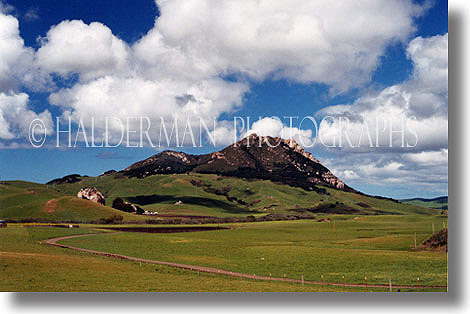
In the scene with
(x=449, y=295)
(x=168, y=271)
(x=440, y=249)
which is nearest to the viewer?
(x=449, y=295)

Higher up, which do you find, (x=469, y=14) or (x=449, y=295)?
(x=469, y=14)

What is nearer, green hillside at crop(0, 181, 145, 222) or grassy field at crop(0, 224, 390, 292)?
grassy field at crop(0, 224, 390, 292)

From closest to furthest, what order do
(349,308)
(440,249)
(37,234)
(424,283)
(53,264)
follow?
(349,308), (424,283), (53,264), (440,249), (37,234)

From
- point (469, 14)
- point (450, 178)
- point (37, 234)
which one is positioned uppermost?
point (469, 14)

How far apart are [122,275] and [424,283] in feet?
96.1

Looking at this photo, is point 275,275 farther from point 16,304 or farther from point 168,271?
point 16,304

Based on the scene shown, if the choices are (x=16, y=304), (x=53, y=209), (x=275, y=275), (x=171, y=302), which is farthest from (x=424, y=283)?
(x=53, y=209)

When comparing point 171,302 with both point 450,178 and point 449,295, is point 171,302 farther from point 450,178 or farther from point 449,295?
point 450,178

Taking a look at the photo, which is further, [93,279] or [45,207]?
[45,207]

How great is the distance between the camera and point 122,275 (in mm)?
40844

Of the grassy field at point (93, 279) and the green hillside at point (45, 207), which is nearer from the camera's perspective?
the grassy field at point (93, 279)

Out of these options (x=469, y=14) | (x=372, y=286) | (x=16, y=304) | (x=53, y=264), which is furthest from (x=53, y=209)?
(x=469, y=14)

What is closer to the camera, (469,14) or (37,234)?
(469,14)

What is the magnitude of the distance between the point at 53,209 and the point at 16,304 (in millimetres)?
123188
